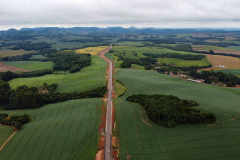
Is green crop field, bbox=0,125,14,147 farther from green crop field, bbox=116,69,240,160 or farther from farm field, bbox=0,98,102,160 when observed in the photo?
green crop field, bbox=116,69,240,160

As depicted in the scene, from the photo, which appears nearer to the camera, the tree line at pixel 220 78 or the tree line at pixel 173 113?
the tree line at pixel 173 113

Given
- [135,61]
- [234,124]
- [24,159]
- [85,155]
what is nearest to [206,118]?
[234,124]

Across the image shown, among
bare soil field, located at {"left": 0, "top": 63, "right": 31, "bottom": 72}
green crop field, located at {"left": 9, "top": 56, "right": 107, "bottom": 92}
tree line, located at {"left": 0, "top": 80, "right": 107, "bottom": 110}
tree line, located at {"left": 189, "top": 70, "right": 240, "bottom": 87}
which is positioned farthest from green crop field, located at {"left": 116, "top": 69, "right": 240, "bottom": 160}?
bare soil field, located at {"left": 0, "top": 63, "right": 31, "bottom": 72}

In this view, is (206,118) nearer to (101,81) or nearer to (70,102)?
(70,102)

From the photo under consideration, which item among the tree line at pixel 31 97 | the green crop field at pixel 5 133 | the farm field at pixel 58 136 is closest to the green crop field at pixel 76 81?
the tree line at pixel 31 97

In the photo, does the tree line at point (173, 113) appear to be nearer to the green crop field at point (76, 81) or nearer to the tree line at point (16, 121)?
the green crop field at point (76, 81)

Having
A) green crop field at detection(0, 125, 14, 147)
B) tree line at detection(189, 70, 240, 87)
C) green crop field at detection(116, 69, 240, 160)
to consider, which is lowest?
green crop field at detection(0, 125, 14, 147)
